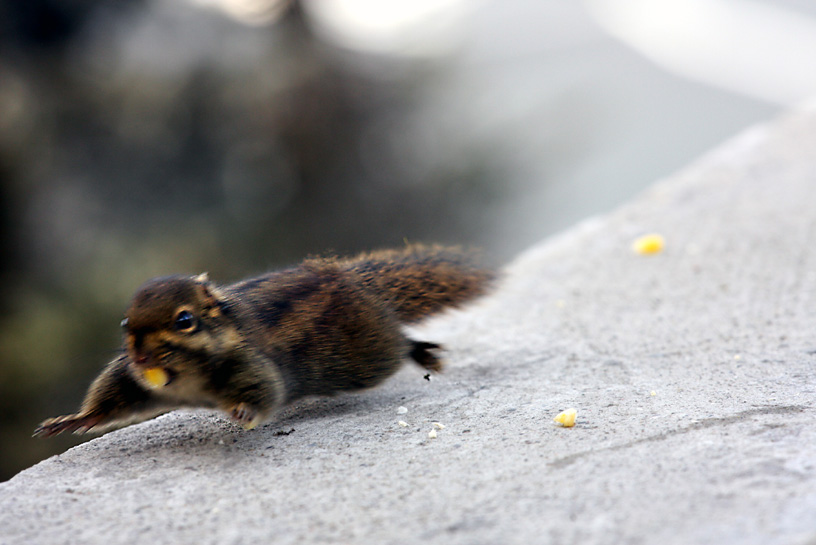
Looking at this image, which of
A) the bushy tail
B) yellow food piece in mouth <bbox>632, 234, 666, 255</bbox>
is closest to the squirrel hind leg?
the bushy tail

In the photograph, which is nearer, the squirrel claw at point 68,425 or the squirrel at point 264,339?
the squirrel at point 264,339

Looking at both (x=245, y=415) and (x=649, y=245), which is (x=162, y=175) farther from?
(x=245, y=415)

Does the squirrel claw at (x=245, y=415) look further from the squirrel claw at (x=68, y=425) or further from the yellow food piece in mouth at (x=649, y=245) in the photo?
the yellow food piece in mouth at (x=649, y=245)

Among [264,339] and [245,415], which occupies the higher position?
[264,339]

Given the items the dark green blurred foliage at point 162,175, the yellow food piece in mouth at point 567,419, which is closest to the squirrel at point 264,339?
the yellow food piece in mouth at point 567,419

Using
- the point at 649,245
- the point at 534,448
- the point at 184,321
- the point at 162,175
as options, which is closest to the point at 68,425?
the point at 184,321

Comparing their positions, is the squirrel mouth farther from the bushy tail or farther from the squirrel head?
the bushy tail
